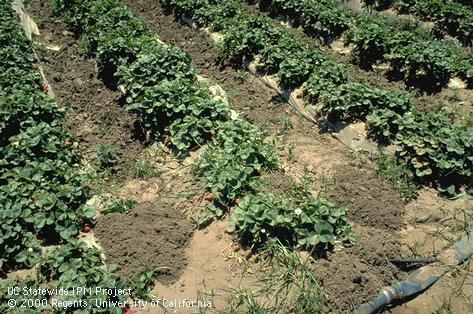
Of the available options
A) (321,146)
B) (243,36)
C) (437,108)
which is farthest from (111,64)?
(437,108)

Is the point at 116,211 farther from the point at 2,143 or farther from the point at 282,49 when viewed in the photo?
the point at 282,49

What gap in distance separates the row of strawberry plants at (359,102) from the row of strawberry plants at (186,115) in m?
1.38

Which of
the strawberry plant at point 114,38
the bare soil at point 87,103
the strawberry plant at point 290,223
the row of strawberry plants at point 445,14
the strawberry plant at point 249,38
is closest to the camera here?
the strawberry plant at point 290,223

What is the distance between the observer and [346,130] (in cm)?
701

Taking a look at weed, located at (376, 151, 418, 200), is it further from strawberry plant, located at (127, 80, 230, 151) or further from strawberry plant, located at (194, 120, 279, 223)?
strawberry plant, located at (127, 80, 230, 151)

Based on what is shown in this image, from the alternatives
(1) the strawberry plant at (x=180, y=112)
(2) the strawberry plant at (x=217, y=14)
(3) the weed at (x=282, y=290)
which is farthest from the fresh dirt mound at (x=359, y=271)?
(2) the strawberry plant at (x=217, y=14)

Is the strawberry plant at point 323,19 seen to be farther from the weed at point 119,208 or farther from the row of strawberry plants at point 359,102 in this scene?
the weed at point 119,208

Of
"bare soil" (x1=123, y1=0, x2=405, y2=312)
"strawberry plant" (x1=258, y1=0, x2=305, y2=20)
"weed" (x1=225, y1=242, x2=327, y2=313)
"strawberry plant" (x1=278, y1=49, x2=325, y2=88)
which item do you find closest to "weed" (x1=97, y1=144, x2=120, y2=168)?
"bare soil" (x1=123, y1=0, x2=405, y2=312)

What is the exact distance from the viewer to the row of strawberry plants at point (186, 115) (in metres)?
5.63

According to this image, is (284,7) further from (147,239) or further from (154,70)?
(147,239)

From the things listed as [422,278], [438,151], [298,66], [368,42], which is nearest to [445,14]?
[368,42]

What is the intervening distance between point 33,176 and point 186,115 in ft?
7.59

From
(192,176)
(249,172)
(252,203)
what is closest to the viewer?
(252,203)

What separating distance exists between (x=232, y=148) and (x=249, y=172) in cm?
48
